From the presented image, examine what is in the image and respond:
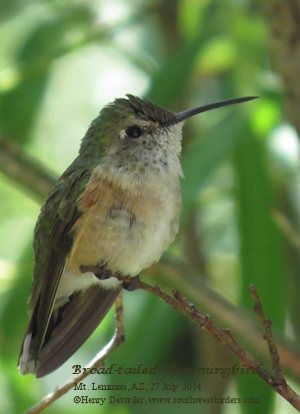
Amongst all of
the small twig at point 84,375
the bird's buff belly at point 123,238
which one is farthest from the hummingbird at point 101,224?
the small twig at point 84,375

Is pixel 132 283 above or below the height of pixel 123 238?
below

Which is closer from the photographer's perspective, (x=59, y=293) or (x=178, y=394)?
(x=59, y=293)

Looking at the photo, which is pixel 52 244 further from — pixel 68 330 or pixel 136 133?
pixel 136 133

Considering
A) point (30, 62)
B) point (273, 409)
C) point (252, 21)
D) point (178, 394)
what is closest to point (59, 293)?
point (273, 409)

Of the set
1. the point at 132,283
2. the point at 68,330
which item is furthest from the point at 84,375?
the point at 68,330

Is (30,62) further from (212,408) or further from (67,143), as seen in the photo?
(212,408)
